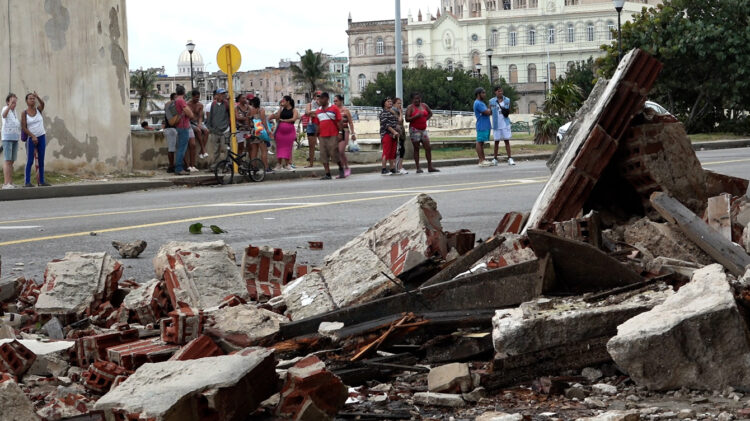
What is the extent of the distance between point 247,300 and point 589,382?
6.84 ft

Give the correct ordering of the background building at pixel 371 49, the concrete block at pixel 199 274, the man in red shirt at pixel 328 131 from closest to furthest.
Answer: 1. the concrete block at pixel 199 274
2. the man in red shirt at pixel 328 131
3. the background building at pixel 371 49

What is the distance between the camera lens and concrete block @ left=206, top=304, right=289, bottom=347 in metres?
4.36

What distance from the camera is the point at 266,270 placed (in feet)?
18.9

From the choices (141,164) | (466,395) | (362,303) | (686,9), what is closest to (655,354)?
(466,395)

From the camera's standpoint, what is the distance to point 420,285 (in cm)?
485

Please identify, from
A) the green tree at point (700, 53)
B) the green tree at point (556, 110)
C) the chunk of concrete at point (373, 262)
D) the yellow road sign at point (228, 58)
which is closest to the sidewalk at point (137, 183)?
the yellow road sign at point (228, 58)

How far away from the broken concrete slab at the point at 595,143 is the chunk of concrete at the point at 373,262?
2.38 feet

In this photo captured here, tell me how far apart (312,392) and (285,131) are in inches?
727

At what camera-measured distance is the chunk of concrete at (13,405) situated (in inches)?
125

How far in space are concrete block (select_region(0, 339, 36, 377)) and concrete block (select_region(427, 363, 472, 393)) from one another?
1613 mm

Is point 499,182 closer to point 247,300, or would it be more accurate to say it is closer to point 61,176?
point 61,176

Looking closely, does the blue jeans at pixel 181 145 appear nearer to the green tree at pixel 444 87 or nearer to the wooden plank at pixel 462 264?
the wooden plank at pixel 462 264

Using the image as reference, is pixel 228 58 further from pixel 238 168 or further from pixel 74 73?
pixel 74 73

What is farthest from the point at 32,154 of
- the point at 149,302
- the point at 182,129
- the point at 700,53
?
the point at 700,53
